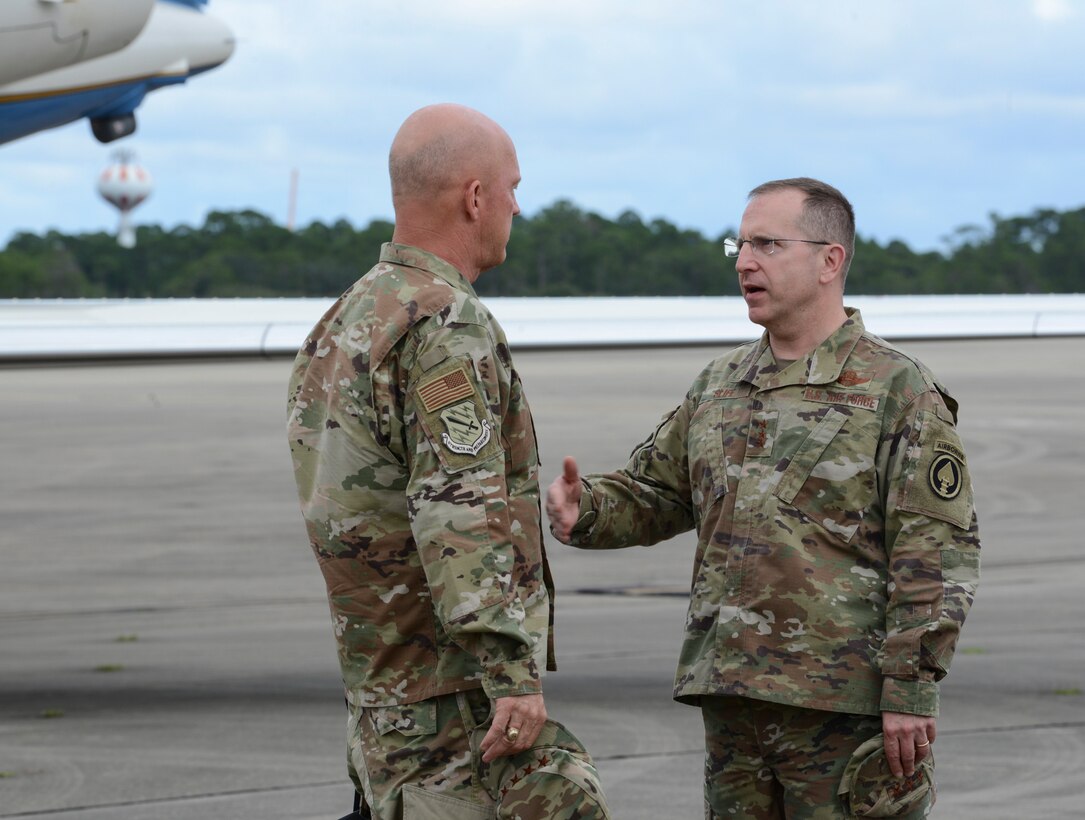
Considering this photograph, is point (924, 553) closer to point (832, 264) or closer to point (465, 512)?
point (832, 264)

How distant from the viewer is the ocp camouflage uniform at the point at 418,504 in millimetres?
2881

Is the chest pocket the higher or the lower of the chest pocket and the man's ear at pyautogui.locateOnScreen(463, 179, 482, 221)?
the lower

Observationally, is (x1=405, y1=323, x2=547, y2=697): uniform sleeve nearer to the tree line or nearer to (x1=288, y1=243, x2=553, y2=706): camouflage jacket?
(x1=288, y1=243, x2=553, y2=706): camouflage jacket

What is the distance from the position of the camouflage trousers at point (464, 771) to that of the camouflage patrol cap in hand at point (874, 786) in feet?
1.92

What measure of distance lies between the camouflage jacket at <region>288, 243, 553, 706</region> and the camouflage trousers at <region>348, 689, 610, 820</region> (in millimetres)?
48

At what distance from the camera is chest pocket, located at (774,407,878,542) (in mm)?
3311

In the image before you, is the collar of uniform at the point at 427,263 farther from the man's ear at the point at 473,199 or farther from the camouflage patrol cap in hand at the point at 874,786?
the camouflage patrol cap in hand at the point at 874,786

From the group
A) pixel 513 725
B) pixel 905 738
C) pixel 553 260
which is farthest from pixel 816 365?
pixel 553 260

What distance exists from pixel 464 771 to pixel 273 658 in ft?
15.9

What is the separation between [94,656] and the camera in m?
7.82

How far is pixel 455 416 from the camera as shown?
114 inches

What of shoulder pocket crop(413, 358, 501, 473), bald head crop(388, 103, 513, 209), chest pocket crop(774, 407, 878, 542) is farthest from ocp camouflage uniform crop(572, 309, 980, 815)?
bald head crop(388, 103, 513, 209)

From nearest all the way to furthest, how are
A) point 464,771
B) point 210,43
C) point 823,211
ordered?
point 464,771 < point 823,211 < point 210,43

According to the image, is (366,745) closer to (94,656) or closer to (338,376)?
(338,376)
